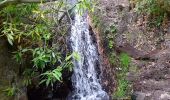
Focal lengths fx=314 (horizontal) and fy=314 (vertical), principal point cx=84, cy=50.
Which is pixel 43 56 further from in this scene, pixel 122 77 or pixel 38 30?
pixel 122 77

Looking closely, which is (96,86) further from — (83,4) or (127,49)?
(83,4)

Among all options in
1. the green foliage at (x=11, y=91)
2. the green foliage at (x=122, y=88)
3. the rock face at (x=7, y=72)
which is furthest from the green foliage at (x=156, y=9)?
the green foliage at (x=11, y=91)

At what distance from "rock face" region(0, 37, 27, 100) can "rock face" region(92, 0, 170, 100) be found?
102 inches

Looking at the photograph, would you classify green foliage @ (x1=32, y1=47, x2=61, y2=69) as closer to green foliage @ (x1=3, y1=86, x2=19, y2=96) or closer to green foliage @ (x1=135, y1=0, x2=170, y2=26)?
green foliage @ (x1=3, y1=86, x2=19, y2=96)

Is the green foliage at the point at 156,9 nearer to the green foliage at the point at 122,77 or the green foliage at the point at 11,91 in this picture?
the green foliage at the point at 122,77

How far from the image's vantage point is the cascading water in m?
7.35

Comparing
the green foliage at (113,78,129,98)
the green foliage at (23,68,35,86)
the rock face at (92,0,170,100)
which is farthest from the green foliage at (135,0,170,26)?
the green foliage at (23,68,35,86)

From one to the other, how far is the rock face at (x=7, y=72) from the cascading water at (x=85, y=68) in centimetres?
219

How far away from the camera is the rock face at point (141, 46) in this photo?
22.0 feet

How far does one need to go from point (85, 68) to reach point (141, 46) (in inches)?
61.6

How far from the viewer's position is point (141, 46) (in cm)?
802

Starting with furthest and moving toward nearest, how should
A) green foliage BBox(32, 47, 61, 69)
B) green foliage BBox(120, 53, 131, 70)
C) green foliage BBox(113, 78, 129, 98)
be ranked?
green foliage BBox(120, 53, 131, 70)
green foliage BBox(113, 78, 129, 98)
green foliage BBox(32, 47, 61, 69)

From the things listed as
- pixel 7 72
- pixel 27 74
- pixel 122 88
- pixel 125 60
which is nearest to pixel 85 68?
pixel 125 60

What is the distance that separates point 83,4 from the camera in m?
3.75
